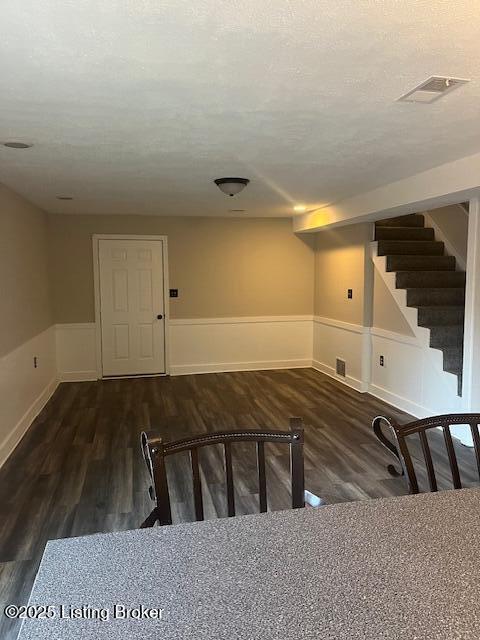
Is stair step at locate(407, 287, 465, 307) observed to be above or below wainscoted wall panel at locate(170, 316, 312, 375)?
above

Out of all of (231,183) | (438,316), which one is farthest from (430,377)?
(231,183)

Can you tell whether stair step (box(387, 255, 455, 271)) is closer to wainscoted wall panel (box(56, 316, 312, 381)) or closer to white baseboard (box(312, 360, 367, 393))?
white baseboard (box(312, 360, 367, 393))

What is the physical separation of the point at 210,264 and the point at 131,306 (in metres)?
1.27

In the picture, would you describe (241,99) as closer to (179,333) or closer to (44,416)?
(44,416)

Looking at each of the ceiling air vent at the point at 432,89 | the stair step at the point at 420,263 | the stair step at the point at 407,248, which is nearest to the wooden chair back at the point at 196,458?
the ceiling air vent at the point at 432,89

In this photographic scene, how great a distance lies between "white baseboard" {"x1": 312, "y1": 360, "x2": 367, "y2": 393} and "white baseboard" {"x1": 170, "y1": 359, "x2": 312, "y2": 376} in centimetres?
23

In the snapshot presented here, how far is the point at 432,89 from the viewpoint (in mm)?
1996

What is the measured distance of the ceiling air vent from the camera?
1.90 m

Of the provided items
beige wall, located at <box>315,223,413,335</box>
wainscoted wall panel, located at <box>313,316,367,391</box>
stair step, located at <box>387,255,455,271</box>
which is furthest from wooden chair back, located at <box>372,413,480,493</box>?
wainscoted wall panel, located at <box>313,316,367,391</box>

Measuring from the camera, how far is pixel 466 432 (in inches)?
157

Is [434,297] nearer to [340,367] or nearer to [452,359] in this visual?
[452,359]

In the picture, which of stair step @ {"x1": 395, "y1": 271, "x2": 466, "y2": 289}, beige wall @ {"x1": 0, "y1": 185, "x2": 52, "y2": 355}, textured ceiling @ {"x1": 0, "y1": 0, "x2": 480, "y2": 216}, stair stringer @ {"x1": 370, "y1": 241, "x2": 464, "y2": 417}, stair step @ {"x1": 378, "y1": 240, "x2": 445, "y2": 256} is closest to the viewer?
textured ceiling @ {"x1": 0, "y1": 0, "x2": 480, "y2": 216}

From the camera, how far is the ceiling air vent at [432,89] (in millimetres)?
1897

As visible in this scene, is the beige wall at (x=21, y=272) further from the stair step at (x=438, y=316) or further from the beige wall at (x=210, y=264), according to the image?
the stair step at (x=438, y=316)
